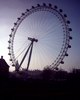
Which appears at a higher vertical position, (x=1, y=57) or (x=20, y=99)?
(x=1, y=57)

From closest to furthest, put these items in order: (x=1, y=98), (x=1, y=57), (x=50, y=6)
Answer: (x=1, y=98)
(x=50, y=6)
(x=1, y=57)

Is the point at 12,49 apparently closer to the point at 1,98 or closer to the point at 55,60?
the point at 55,60

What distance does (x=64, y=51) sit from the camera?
151 ft

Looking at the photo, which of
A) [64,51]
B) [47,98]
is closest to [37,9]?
[64,51]

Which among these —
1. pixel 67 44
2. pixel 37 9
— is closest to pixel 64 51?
pixel 67 44

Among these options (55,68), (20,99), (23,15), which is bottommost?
(20,99)

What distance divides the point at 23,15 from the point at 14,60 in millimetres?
9998

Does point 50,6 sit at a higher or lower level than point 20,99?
higher

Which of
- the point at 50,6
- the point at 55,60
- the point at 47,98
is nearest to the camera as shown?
the point at 47,98

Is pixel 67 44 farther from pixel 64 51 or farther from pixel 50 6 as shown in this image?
pixel 50 6

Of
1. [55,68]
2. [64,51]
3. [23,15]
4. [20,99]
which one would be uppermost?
[23,15]

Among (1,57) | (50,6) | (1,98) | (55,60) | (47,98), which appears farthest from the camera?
(1,57)

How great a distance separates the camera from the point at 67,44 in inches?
1833

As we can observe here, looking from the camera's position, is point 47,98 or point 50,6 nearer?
point 47,98
